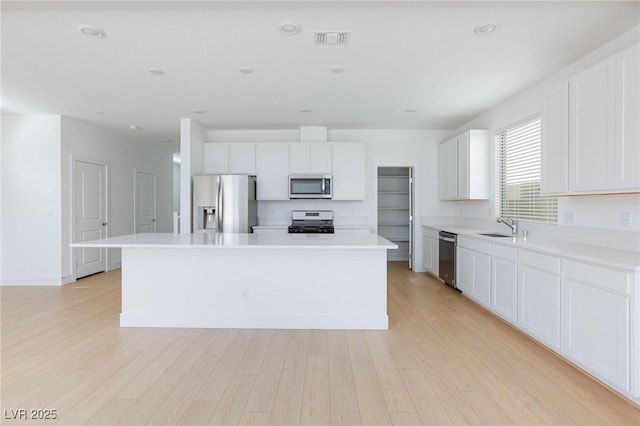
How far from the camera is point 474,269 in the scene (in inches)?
161

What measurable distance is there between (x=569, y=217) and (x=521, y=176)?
1.02 meters

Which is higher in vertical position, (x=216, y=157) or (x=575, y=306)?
(x=216, y=157)

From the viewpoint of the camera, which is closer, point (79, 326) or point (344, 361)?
point (344, 361)

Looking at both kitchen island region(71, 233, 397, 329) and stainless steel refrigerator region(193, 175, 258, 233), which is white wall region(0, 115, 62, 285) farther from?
kitchen island region(71, 233, 397, 329)

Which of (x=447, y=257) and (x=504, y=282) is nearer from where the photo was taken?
(x=504, y=282)

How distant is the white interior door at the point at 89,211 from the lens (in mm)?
5547

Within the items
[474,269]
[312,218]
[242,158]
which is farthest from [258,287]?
[242,158]

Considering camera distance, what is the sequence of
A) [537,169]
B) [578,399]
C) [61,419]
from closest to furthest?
[61,419] < [578,399] < [537,169]

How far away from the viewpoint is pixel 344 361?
104 inches

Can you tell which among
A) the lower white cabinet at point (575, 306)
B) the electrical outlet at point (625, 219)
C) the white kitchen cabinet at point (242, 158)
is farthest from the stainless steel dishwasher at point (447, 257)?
the white kitchen cabinet at point (242, 158)

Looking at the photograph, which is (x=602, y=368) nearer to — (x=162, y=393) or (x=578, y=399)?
(x=578, y=399)

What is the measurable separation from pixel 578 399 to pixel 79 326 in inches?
168

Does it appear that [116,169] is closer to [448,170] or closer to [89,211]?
[89,211]

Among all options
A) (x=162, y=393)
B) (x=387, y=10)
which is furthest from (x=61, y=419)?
(x=387, y=10)
